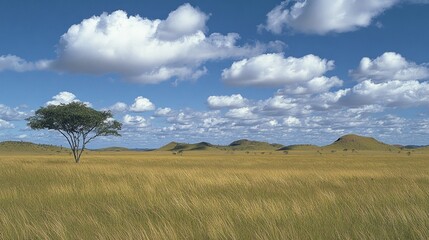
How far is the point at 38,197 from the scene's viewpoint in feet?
34.1

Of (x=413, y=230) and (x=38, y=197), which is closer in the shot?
(x=413, y=230)

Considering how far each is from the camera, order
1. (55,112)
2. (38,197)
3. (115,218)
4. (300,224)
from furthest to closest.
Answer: (55,112)
(38,197)
(115,218)
(300,224)

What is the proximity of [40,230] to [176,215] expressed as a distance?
2603 millimetres

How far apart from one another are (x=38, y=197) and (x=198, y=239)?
20.8ft

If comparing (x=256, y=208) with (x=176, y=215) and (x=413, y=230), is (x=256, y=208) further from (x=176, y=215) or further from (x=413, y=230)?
(x=413, y=230)

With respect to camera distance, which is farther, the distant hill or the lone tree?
the distant hill

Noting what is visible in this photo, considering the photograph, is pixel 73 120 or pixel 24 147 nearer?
pixel 73 120

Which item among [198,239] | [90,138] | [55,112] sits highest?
[55,112]

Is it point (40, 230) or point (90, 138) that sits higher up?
point (90, 138)

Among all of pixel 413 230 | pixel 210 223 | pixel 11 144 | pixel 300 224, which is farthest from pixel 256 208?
pixel 11 144

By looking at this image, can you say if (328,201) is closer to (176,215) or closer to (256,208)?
(256,208)

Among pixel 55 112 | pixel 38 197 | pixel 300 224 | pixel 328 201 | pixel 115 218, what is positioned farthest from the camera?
pixel 55 112

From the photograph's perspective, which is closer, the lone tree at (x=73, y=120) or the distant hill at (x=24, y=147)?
the lone tree at (x=73, y=120)

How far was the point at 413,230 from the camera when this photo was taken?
6125mm
